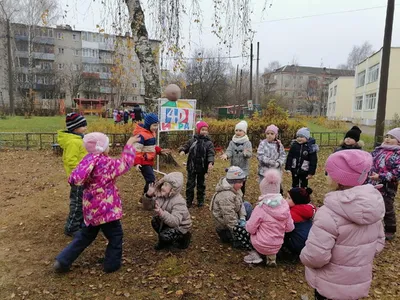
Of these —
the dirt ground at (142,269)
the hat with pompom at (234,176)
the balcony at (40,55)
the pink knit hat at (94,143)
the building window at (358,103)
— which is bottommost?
the dirt ground at (142,269)

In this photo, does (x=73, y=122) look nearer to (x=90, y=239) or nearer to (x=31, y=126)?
(x=90, y=239)

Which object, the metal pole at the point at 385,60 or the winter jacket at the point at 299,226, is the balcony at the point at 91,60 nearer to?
the metal pole at the point at 385,60

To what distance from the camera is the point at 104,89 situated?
51625 millimetres

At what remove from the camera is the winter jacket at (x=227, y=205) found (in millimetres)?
3934

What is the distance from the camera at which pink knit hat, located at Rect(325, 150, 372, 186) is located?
2.15 metres

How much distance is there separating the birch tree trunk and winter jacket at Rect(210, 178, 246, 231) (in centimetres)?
414

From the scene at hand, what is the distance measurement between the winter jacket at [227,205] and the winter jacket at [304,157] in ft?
6.46

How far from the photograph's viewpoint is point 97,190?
323 cm

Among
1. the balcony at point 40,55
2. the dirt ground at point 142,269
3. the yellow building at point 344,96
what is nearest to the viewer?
the dirt ground at point 142,269

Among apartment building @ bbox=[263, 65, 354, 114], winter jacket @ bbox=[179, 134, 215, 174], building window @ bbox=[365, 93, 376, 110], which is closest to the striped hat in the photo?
winter jacket @ bbox=[179, 134, 215, 174]

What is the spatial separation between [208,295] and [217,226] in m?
1.21

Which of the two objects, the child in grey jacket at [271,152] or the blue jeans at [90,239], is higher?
the child in grey jacket at [271,152]

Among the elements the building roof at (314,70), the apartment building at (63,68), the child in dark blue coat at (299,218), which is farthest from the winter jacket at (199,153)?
the building roof at (314,70)

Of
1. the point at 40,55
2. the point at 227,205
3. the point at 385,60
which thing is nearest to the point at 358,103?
the point at 385,60
